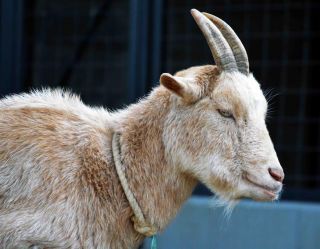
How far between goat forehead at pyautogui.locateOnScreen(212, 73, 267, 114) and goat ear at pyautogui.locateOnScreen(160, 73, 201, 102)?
11 cm

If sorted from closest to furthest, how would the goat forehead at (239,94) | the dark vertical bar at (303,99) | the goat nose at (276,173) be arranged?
the goat nose at (276,173), the goat forehead at (239,94), the dark vertical bar at (303,99)

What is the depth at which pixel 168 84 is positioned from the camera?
3994mm

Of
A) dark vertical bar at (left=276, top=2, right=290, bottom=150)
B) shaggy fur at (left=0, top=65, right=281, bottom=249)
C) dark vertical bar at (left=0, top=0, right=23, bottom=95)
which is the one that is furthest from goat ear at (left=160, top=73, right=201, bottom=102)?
dark vertical bar at (left=276, top=2, right=290, bottom=150)

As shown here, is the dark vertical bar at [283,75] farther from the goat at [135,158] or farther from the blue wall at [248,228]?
the goat at [135,158]

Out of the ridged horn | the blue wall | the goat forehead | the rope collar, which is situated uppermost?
the ridged horn

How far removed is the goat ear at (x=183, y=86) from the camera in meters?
3.97

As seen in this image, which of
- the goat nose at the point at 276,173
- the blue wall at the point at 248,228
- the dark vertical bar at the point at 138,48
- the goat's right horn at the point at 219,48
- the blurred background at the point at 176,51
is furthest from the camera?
the blurred background at the point at 176,51

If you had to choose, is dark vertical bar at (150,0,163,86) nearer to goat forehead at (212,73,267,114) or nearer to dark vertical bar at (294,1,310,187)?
dark vertical bar at (294,1,310,187)

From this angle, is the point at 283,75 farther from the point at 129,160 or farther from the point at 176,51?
the point at 129,160

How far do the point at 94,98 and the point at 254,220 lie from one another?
439cm

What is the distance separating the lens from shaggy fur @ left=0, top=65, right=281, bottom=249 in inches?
156

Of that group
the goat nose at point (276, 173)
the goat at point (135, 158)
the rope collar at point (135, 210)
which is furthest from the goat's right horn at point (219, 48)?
the rope collar at point (135, 210)

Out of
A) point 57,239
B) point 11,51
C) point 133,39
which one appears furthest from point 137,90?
point 57,239

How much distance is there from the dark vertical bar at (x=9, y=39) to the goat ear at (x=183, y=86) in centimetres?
378
